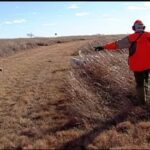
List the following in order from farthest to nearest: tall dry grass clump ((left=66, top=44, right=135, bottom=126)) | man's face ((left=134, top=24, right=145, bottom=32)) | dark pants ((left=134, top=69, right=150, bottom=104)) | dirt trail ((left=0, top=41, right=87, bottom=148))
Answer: dark pants ((left=134, top=69, right=150, bottom=104)) → man's face ((left=134, top=24, right=145, bottom=32)) → tall dry grass clump ((left=66, top=44, right=135, bottom=126)) → dirt trail ((left=0, top=41, right=87, bottom=148))

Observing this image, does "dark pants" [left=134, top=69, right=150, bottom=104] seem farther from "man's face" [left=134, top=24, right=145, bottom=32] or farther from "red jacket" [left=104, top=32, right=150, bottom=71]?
"man's face" [left=134, top=24, right=145, bottom=32]

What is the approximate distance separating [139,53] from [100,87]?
1393 millimetres

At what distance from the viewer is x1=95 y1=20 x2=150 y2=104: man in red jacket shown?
890 cm

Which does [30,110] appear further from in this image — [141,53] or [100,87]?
[141,53]

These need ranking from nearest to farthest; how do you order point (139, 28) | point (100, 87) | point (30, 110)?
point (139, 28), point (30, 110), point (100, 87)

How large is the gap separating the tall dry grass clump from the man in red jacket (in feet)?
1.33

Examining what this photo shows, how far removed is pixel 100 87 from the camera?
32.2 ft

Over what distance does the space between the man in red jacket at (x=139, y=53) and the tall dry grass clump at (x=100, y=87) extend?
0.40 meters

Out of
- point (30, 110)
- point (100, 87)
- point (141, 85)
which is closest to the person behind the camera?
point (141, 85)

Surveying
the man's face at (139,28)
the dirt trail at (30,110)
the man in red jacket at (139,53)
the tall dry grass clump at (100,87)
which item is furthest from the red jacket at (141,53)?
the dirt trail at (30,110)

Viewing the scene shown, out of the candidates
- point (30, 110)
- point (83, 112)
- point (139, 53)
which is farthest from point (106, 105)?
point (30, 110)

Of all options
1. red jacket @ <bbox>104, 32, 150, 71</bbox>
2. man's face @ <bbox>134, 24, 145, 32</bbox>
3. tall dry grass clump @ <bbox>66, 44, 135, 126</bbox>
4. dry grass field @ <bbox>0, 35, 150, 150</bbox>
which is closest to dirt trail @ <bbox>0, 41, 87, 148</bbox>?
dry grass field @ <bbox>0, 35, 150, 150</bbox>

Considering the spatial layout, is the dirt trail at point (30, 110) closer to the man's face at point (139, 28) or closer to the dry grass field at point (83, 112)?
the dry grass field at point (83, 112)

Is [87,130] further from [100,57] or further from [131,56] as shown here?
[100,57]
